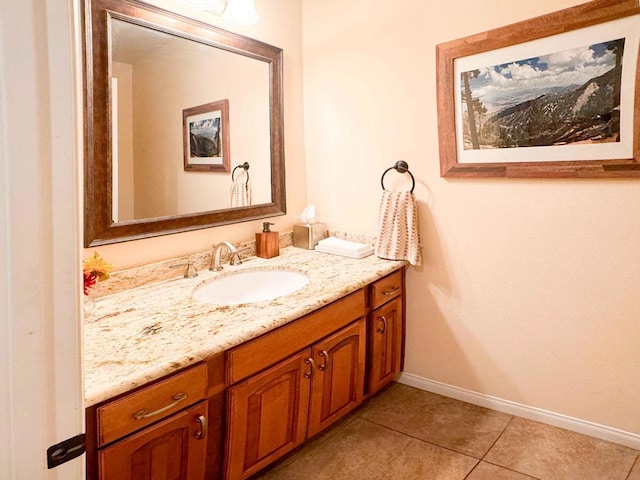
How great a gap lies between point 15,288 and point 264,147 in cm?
193

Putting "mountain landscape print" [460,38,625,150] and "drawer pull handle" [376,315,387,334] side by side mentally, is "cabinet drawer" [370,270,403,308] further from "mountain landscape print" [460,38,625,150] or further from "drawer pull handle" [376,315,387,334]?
"mountain landscape print" [460,38,625,150]

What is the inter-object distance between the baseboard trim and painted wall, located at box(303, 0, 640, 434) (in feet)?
0.09

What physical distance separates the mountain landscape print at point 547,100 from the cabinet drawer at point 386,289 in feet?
2.39

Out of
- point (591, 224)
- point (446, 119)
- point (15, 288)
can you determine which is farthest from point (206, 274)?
point (591, 224)

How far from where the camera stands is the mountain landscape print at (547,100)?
1.76 metres

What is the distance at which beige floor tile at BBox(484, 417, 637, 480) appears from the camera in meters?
1.79

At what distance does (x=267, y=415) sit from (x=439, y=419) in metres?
1.02

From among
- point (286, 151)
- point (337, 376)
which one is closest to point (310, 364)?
point (337, 376)

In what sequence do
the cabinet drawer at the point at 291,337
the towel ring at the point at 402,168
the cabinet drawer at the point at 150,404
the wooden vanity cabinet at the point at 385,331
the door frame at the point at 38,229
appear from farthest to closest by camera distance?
the towel ring at the point at 402,168
the wooden vanity cabinet at the point at 385,331
the cabinet drawer at the point at 291,337
the cabinet drawer at the point at 150,404
the door frame at the point at 38,229

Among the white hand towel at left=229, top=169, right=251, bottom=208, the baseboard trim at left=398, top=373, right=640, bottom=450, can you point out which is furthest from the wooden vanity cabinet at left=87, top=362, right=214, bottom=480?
the baseboard trim at left=398, top=373, right=640, bottom=450

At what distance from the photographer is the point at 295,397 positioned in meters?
1.69

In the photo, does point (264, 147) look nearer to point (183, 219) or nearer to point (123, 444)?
point (183, 219)

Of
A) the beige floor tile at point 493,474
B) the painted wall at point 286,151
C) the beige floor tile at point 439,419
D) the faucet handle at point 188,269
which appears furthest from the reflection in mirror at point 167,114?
the beige floor tile at point 493,474

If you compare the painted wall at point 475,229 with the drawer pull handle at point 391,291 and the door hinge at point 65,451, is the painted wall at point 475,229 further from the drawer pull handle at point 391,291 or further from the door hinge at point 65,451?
the door hinge at point 65,451
